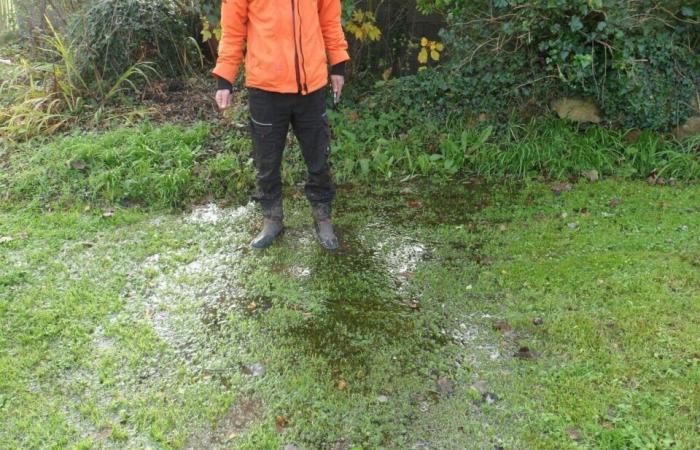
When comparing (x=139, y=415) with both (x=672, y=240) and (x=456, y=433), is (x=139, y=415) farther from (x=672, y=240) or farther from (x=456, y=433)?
(x=672, y=240)

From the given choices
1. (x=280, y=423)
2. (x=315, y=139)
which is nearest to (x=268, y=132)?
(x=315, y=139)

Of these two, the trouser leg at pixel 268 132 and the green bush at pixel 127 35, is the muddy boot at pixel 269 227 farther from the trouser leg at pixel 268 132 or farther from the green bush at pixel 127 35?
the green bush at pixel 127 35

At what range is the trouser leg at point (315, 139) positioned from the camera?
12.3 feet

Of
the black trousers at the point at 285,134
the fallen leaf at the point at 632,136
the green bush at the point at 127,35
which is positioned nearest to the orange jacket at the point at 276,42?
the black trousers at the point at 285,134

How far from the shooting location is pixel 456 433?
2627mm

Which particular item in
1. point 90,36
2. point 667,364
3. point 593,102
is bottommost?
point 667,364

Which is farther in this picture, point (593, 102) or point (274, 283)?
point (593, 102)

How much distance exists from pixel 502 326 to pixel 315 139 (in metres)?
1.65

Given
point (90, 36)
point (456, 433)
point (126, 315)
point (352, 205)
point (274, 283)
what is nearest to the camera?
point (456, 433)

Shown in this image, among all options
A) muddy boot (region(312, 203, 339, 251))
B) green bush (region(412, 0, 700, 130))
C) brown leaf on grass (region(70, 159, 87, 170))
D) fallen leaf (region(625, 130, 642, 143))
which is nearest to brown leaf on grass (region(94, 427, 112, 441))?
muddy boot (region(312, 203, 339, 251))

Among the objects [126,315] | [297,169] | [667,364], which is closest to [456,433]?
[667,364]

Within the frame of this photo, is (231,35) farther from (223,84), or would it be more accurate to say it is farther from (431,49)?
(431,49)

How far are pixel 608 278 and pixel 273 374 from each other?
210cm

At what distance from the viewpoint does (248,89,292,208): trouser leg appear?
3.66 meters
